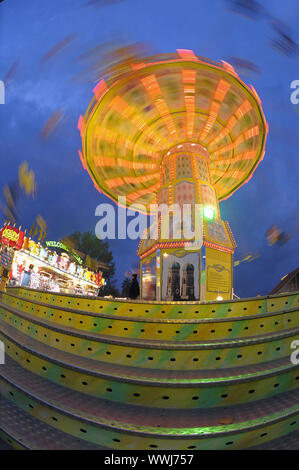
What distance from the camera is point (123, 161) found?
15492 millimetres

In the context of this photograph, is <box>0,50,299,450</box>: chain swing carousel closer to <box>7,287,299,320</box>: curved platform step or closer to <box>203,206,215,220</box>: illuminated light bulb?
<box>7,287,299,320</box>: curved platform step

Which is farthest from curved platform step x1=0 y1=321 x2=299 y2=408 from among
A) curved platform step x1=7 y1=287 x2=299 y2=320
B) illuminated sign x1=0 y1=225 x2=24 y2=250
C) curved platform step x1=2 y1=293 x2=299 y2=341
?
illuminated sign x1=0 y1=225 x2=24 y2=250

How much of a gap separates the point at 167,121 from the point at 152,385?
45.7ft

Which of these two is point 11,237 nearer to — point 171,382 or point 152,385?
point 152,385

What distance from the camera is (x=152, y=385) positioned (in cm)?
272

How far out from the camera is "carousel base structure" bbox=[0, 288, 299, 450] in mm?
2438

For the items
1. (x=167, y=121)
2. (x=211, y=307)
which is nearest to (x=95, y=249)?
(x=167, y=121)

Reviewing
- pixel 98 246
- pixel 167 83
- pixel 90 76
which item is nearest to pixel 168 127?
pixel 167 83

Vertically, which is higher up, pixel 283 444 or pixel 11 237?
pixel 11 237

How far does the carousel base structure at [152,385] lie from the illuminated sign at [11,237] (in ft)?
66.5

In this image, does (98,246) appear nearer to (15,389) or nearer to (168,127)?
(168,127)

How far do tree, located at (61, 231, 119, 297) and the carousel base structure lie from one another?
45.3m
